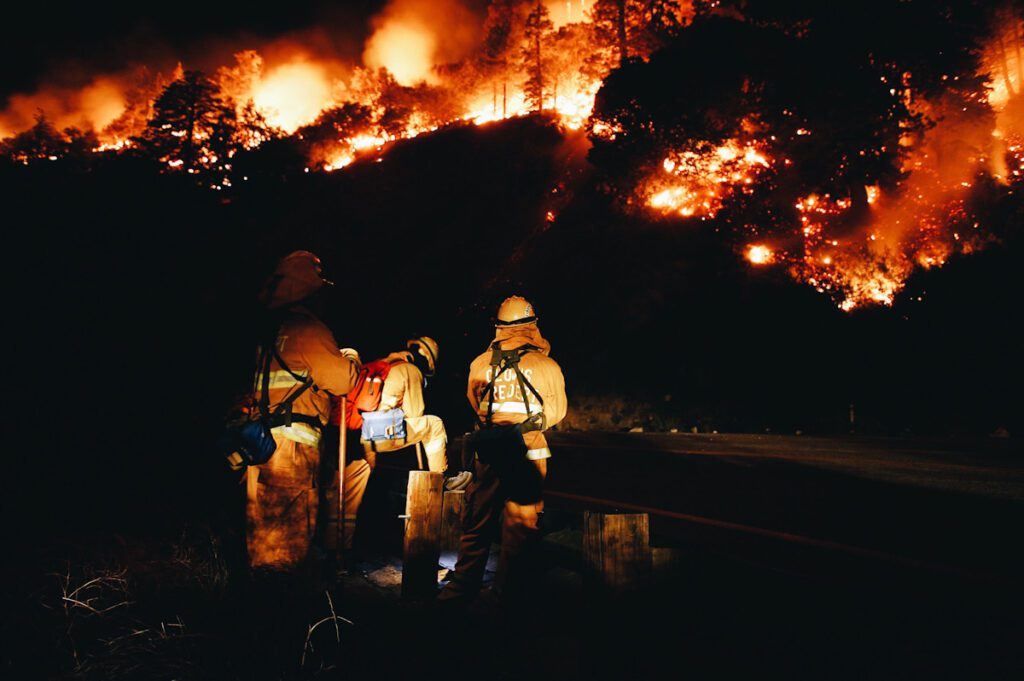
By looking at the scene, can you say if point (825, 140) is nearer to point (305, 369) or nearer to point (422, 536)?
point (422, 536)

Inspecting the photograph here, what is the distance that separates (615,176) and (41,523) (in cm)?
2372

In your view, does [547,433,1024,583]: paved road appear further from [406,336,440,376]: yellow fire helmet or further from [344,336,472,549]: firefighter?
[406,336,440,376]: yellow fire helmet

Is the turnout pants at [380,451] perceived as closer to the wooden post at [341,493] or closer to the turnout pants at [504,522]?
the wooden post at [341,493]

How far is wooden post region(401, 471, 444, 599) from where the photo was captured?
493 cm

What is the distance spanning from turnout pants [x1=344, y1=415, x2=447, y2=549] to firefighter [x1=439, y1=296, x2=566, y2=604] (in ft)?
4.37

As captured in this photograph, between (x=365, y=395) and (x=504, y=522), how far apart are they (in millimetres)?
2078

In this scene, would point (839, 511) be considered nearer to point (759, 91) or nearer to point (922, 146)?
point (759, 91)

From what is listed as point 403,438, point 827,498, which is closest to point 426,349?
point 403,438

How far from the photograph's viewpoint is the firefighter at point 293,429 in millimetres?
4152

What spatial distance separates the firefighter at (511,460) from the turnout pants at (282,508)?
128 cm

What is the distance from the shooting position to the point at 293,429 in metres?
4.23

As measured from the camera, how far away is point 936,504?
22.6 feet

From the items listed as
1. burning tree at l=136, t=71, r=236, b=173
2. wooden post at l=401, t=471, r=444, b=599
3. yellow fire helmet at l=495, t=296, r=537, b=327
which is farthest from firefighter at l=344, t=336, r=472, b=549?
burning tree at l=136, t=71, r=236, b=173

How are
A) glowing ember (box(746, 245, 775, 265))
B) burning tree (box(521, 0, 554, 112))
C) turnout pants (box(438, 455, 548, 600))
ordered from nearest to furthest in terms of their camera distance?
turnout pants (box(438, 455, 548, 600)) < glowing ember (box(746, 245, 775, 265)) < burning tree (box(521, 0, 554, 112))
